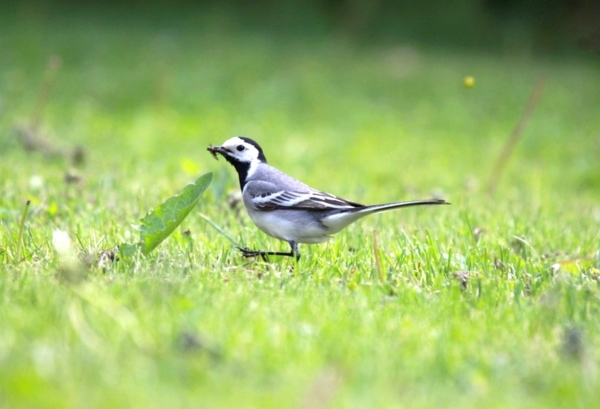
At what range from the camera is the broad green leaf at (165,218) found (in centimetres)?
479

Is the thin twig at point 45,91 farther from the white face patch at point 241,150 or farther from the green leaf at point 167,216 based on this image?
the green leaf at point 167,216

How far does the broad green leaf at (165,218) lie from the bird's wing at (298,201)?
735 mm

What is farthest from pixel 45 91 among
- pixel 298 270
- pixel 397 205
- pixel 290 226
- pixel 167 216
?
pixel 397 205

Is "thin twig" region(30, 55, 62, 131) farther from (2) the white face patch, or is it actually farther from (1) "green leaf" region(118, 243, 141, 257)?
(1) "green leaf" region(118, 243, 141, 257)

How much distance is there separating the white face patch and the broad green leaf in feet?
4.03

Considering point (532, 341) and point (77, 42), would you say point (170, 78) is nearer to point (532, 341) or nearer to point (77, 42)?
point (77, 42)

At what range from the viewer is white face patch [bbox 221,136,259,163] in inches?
242

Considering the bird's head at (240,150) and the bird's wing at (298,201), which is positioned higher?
the bird's head at (240,150)

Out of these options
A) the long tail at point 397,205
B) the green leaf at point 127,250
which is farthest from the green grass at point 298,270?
the long tail at point 397,205

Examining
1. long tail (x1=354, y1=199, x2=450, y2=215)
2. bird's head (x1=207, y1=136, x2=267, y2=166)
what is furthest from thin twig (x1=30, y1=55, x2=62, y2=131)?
long tail (x1=354, y1=199, x2=450, y2=215)

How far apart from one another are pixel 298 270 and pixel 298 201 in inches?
32.9

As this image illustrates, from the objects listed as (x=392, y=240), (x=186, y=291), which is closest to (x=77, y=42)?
(x=392, y=240)

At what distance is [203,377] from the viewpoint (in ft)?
10.1

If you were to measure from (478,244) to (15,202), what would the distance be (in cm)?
357
